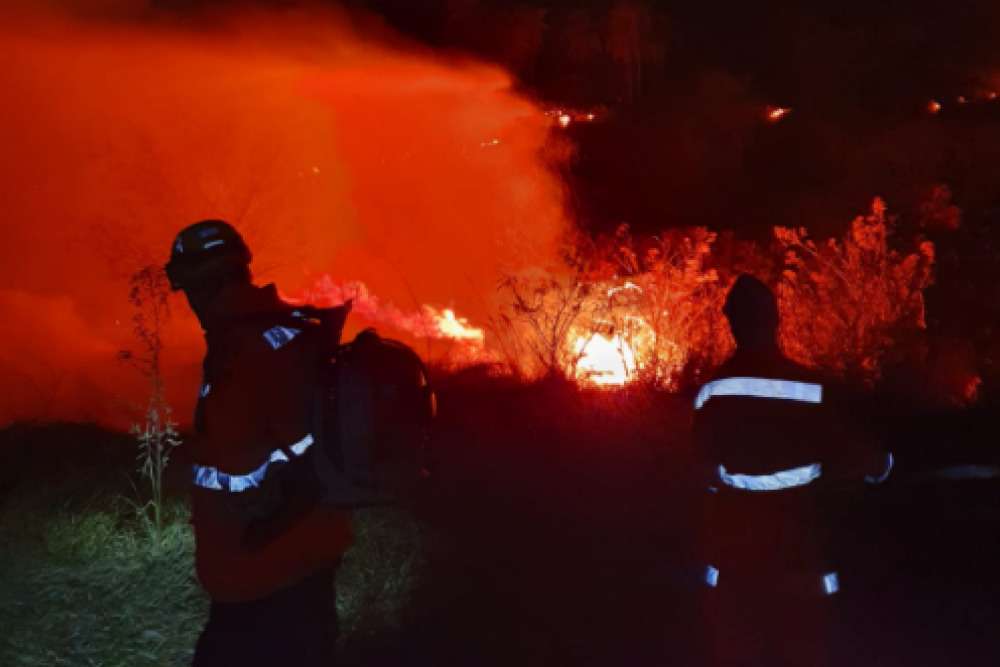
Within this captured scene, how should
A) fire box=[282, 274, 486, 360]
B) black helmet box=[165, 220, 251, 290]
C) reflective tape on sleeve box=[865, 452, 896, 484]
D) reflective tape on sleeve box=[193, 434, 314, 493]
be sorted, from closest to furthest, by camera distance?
reflective tape on sleeve box=[193, 434, 314, 493] → black helmet box=[165, 220, 251, 290] → reflective tape on sleeve box=[865, 452, 896, 484] → fire box=[282, 274, 486, 360]

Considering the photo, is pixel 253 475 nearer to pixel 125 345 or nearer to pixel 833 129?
pixel 125 345

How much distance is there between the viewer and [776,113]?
61.6 ft

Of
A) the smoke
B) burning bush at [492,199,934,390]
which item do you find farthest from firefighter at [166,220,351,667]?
the smoke

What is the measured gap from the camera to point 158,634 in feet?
13.5

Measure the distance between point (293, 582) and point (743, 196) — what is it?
16235 millimetres

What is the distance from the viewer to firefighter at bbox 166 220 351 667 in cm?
233

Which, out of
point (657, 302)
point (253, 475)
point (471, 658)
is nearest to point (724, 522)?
point (471, 658)

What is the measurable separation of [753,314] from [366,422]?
1.68 metres

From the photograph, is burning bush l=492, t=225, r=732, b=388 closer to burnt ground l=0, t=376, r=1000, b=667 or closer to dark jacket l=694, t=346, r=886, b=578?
burnt ground l=0, t=376, r=1000, b=667

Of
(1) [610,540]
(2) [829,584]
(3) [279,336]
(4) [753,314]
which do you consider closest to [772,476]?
(2) [829,584]

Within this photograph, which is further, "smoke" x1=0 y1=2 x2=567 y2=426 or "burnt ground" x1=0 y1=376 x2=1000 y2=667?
"smoke" x1=0 y1=2 x2=567 y2=426

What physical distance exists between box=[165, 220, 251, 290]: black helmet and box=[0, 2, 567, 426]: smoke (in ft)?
22.3

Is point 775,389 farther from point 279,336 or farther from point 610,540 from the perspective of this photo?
point 610,540

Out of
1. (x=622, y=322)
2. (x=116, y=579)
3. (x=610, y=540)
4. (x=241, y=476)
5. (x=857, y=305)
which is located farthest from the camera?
(x=857, y=305)
